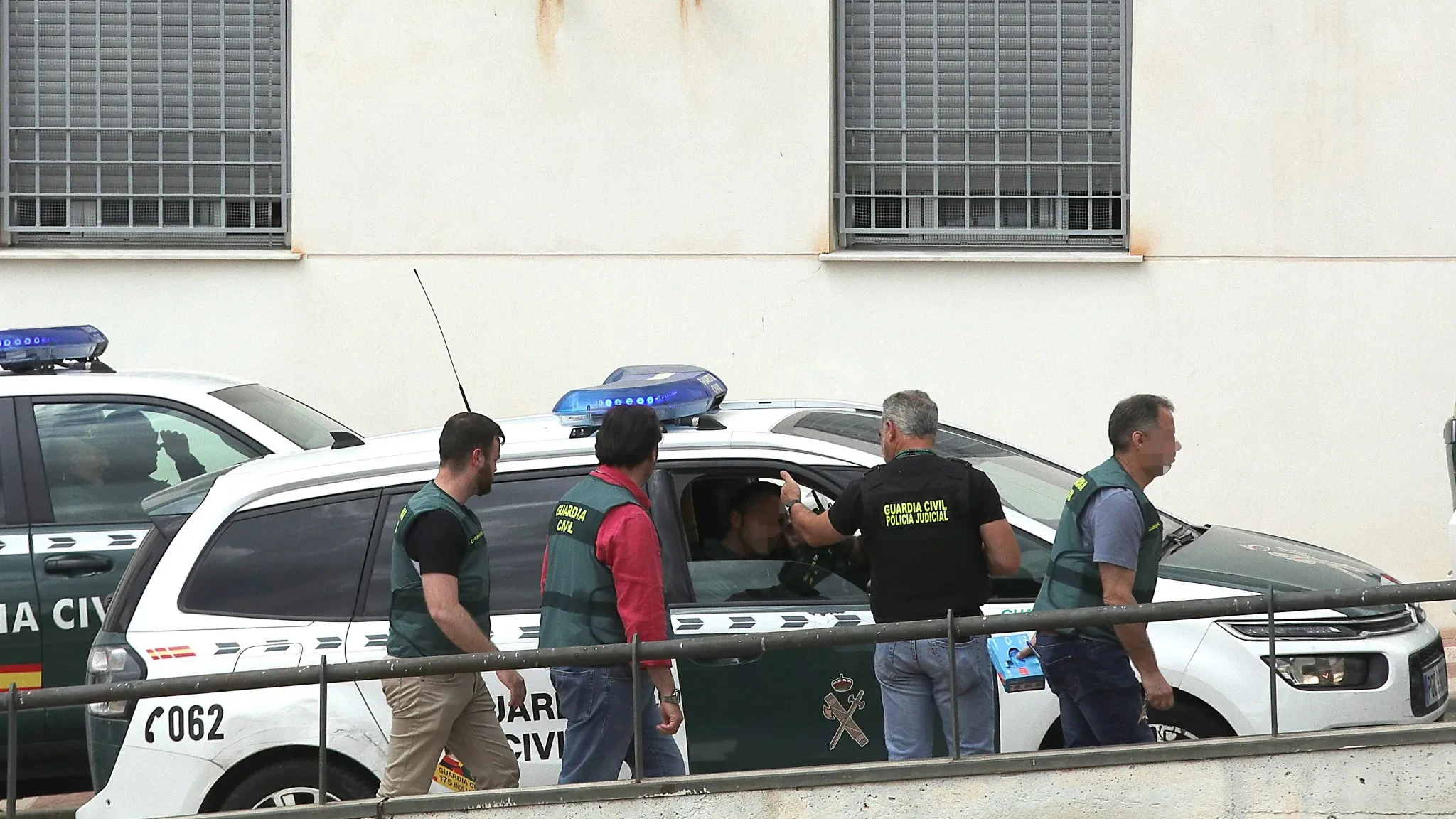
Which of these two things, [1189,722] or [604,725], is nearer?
[604,725]

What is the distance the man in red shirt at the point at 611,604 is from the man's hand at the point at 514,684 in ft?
0.37

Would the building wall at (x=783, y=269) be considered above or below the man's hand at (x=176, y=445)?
above

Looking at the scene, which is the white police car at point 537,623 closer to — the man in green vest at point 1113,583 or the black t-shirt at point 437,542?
the man in green vest at point 1113,583

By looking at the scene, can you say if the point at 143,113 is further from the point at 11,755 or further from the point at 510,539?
the point at 11,755

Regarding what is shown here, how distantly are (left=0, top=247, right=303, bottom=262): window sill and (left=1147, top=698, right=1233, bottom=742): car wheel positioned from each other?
643cm

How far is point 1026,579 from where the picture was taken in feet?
15.7

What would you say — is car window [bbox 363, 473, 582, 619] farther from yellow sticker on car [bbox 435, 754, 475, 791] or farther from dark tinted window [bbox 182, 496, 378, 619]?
yellow sticker on car [bbox 435, 754, 475, 791]

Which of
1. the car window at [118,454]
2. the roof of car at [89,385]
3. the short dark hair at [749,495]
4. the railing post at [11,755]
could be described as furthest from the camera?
the roof of car at [89,385]

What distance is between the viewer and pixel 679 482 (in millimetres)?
4949

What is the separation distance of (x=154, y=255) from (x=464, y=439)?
574 cm

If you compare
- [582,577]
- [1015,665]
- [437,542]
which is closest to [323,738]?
[437,542]

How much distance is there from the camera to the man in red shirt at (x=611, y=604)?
4.31m

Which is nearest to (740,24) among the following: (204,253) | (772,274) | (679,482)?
(772,274)

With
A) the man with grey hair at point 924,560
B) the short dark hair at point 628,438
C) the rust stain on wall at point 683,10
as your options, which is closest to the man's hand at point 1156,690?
the man with grey hair at point 924,560
